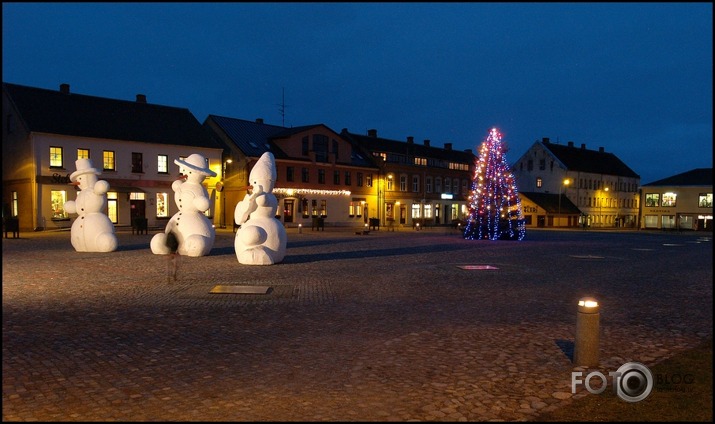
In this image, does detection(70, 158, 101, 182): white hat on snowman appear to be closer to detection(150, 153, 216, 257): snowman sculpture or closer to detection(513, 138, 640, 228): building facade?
detection(150, 153, 216, 257): snowman sculpture

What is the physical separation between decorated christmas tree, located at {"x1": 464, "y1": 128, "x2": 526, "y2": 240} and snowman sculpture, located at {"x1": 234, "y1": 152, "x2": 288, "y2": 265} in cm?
1800

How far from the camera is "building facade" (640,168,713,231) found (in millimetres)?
63031

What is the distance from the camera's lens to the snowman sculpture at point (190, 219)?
1850cm

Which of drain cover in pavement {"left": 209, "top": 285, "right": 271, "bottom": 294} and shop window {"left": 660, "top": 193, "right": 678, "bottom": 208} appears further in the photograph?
shop window {"left": 660, "top": 193, "right": 678, "bottom": 208}

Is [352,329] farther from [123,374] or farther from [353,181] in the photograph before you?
[353,181]

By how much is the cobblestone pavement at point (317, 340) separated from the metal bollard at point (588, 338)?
15 centimetres

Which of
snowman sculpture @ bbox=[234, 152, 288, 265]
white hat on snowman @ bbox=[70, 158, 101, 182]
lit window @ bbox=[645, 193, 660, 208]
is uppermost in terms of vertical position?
white hat on snowman @ bbox=[70, 158, 101, 182]

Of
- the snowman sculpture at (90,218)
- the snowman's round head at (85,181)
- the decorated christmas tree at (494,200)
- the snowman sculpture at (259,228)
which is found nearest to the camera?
the snowman sculpture at (259,228)

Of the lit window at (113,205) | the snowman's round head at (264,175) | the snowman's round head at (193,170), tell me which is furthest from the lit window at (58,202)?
the snowman's round head at (264,175)

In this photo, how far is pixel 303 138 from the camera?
157 ft

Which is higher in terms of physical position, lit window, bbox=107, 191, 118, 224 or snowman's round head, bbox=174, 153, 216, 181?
snowman's round head, bbox=174, 153, 216, 181

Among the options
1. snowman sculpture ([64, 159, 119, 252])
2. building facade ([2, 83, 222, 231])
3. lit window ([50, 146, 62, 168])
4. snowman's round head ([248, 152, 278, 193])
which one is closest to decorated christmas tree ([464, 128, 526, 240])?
snowman's round head ([248, 152, 278, 193])

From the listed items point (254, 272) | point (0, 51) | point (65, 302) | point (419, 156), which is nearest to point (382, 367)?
point (0, 51)

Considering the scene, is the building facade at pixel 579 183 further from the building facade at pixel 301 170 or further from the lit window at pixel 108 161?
the lit window at pixel 108 161
